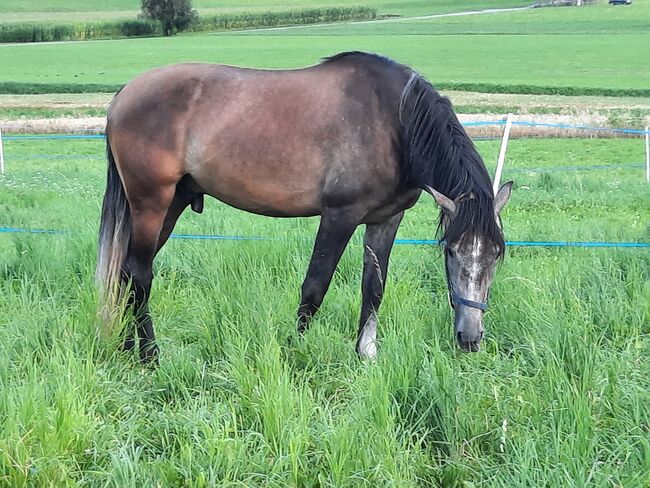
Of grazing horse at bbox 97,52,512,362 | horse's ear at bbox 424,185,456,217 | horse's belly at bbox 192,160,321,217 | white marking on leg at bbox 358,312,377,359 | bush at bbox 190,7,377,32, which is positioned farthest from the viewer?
bush at bbox 190,7,377,32

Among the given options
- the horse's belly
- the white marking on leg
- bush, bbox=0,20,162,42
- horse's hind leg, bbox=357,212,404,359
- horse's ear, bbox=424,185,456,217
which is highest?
horse's ear, bbox=424,185,456,217

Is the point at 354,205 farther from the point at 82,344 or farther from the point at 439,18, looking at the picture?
the point at 439,18

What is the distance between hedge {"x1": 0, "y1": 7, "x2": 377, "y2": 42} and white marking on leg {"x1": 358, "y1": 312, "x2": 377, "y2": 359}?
223 feet

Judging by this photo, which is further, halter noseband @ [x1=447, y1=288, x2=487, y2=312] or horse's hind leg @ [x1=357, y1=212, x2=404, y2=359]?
horse's hind leg @ [x1=357, y1=212, x2=404, y2=359]

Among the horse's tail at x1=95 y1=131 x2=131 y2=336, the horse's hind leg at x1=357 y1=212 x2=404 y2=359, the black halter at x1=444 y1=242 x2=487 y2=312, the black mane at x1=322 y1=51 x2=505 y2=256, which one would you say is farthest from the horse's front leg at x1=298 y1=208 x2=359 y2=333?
the horse's tail at x1=95 y1=131 x2=131 y2=336

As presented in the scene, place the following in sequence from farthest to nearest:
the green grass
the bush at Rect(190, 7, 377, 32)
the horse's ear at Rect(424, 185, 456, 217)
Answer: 1. the bush at Rect(190, 7, 377, 32)
2. the horse's ear at Rect(424, 185, 456, 217)
3. the green grass

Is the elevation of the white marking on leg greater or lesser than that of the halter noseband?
lesser

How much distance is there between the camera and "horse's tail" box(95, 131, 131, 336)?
5289mm

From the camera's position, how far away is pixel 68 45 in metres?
59.4

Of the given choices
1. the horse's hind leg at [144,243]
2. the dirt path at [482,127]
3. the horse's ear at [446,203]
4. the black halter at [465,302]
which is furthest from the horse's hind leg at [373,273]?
the dirt path at [482,127]

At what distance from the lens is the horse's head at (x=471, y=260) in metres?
4.28

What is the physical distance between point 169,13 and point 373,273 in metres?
72.0

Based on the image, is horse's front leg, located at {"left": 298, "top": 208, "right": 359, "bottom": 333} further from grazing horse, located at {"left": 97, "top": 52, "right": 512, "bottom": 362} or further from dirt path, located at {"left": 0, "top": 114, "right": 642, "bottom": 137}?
dirt path, located at {"left": 0, "top": 114, "right": 642, "bottom": 137}

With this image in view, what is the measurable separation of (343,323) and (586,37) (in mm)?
59064
